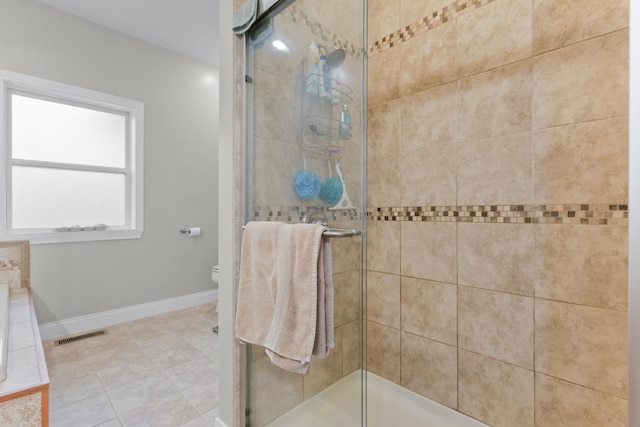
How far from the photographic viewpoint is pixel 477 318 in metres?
1.35

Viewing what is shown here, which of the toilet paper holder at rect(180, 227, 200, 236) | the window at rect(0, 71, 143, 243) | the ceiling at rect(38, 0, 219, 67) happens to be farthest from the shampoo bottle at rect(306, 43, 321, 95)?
the toilet paper holder at rect(180, 227, 200, 236)

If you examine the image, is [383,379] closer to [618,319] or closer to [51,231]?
[618,319]

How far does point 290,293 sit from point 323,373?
20.2 inches

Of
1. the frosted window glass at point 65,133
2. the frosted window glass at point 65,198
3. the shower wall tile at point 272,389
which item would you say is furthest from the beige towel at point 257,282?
the frosted window glass at point 65,133

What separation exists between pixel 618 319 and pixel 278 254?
122 centimetres

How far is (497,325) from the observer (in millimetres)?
1293

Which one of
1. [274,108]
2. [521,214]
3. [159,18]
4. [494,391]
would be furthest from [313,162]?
[159,18]

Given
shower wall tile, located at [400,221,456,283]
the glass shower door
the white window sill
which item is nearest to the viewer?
the glass shower door

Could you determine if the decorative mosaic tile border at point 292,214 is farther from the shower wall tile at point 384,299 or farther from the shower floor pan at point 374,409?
the shower wall tile at point 384,299

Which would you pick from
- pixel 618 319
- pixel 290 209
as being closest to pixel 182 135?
pixel 290 209

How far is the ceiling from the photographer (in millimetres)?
2412

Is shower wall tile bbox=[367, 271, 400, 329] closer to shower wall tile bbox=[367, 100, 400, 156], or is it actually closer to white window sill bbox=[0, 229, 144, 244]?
shower wall tile bbox=[367, 100, 400, 156]

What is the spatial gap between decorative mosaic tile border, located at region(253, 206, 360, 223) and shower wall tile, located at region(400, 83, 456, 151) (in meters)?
0.68

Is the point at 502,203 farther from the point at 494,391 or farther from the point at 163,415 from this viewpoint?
the point at 163,415
